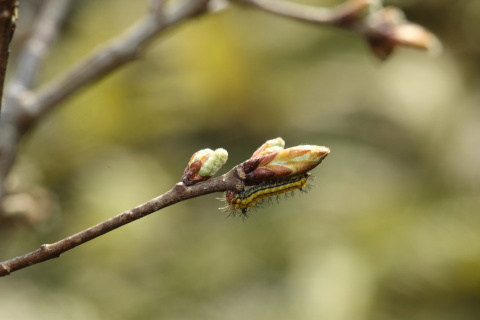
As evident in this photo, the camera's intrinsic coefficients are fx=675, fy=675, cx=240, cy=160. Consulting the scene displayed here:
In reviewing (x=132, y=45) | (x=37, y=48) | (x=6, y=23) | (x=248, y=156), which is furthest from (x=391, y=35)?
(x=248, y=156)

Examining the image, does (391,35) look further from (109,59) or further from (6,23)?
(6,23)

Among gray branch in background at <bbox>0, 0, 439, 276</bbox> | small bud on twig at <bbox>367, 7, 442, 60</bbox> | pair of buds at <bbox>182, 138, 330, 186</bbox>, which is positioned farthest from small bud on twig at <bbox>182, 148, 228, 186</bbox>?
small bud on twig at <bbox>367, 7, 442, 60</bbox>

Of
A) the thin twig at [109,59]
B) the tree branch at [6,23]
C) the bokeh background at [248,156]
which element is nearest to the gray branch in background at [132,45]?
the thin twig at [109,59]

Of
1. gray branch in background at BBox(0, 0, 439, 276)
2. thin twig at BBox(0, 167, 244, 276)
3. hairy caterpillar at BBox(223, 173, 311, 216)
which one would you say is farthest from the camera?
gray branch in background at BBox(0, 0, 439, 276)

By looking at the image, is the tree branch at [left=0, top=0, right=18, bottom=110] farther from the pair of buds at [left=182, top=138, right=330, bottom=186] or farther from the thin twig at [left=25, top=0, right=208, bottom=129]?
the thin twig at [left=25, top=0, right=208, bottom=129]

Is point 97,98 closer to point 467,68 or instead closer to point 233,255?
point 233,255

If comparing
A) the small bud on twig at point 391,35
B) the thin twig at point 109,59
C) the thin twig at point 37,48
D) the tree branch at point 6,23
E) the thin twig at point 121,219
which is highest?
the thin twig at point 37,48

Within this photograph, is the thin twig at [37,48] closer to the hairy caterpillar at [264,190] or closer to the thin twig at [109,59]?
the thin twig at [109,59]

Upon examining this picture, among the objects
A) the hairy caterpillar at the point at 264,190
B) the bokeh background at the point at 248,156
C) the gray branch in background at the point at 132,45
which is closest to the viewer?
the hairy caterpillar at the point at 264,190
